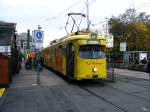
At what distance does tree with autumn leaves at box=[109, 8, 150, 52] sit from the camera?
87.8 meters

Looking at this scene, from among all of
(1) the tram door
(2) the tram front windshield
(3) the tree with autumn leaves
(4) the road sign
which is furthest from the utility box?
(3) the tree with autumn leaves

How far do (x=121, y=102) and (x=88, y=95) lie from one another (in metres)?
3.41

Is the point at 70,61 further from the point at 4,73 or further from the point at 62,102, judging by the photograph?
the point at 62,102

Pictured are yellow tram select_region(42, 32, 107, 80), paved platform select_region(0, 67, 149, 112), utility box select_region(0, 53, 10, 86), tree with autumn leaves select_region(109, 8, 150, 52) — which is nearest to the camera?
paved platform select_region(0, 67, 149, 112)

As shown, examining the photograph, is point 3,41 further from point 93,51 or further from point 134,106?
point 134,106

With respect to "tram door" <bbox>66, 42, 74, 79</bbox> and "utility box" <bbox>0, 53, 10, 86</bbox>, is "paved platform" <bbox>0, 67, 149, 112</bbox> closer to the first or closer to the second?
"utility box" <bbox>0, 53, 10, 86</bbox>

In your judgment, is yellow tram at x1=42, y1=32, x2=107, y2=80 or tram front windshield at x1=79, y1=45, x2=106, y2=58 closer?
yellow tram at x1=42, y1=32, x2=107, y2=80

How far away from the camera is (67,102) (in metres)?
17.7

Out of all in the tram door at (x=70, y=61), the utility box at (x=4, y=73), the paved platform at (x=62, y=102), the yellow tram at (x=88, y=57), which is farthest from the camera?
the tram door at (x=70, y=61)

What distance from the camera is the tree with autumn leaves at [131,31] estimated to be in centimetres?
8781

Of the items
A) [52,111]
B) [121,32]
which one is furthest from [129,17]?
[52,111]

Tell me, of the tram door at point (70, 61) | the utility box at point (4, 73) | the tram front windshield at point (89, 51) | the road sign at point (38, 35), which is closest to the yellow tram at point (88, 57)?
the tram front windshield at point (89, 51)

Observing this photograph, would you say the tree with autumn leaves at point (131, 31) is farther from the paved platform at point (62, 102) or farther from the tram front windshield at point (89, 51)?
the paved platform at point (62, 102)

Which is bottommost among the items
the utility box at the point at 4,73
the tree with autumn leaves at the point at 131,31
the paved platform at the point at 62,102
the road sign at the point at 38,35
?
the paved platform at the point at 62,102
